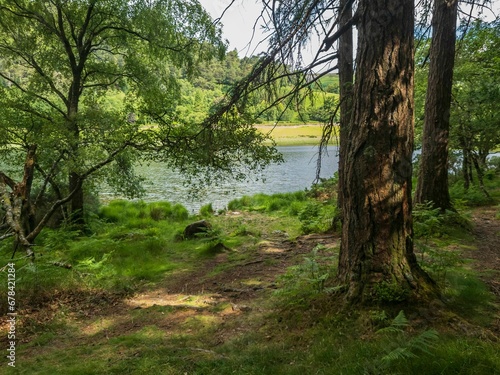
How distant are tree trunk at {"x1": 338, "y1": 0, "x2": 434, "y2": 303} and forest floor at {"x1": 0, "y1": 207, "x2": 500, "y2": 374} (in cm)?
60

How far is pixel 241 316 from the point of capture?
13.2 feet

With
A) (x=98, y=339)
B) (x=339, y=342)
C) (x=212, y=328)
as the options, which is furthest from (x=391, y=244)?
(x=98, y=339)

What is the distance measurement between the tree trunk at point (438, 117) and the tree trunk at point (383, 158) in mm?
3877

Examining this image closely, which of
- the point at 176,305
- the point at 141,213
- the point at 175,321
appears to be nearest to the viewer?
the point at 175,321

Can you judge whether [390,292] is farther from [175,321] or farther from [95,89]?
[95,89]

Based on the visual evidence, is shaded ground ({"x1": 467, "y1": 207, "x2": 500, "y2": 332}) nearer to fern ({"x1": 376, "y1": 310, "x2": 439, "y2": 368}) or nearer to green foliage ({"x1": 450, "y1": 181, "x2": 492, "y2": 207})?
green foliage ({"x1": 450, "y1": 181, "x2": 492, "y2": 207})

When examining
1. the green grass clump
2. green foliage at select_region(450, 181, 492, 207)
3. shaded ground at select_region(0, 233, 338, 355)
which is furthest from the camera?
green foliage at select_region(450, 181, 492, 207)

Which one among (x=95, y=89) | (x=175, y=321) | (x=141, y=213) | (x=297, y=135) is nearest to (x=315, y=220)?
(x=175, y=321)

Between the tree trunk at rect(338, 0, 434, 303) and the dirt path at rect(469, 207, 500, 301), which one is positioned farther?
the dirt path at rect(469, 207, 500, 301)

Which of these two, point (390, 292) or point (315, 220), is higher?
point (390, 292)

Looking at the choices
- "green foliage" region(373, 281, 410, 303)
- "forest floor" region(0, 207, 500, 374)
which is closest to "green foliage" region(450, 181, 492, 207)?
"forest floor" region(0, 207, 500, 374)

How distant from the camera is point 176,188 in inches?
866

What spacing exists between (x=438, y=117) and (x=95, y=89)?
1073 centimetres

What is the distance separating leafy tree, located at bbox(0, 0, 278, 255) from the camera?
7902 mm
